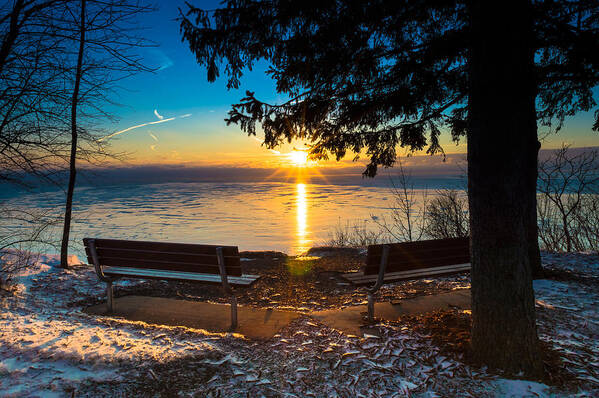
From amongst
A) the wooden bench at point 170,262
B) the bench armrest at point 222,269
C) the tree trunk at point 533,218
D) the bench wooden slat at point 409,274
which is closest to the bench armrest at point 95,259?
the wooden bench at point 170,262

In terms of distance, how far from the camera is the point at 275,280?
20.8 feet

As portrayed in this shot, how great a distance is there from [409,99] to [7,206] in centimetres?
496

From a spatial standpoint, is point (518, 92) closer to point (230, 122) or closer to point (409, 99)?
point (409, 99)

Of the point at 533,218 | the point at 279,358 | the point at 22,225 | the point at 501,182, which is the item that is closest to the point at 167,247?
the point at 279,358

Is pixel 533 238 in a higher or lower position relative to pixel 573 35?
lower

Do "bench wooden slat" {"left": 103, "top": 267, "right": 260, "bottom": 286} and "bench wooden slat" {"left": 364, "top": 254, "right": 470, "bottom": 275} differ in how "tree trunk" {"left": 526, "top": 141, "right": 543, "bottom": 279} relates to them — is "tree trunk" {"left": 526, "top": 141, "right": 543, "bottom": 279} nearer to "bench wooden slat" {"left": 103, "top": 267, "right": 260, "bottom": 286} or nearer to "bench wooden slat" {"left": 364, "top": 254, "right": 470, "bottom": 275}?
"bench wooden slat" {"left": 364, "top": 254, "right": 470, "bottom": 275}

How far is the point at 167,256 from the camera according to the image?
3941 millimetres

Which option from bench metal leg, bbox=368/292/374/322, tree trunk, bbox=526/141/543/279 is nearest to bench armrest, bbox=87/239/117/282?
bench metal leg, bbox=368/292/374/322

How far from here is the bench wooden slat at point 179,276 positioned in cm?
384

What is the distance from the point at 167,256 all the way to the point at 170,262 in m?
0.08

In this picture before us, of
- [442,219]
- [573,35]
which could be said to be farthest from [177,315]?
[442,219]

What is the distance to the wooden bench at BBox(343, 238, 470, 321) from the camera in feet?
12.5

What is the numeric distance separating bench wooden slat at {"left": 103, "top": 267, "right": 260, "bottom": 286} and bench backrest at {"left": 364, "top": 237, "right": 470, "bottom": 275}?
4.78 feet

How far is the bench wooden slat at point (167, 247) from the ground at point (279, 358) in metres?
0.86
